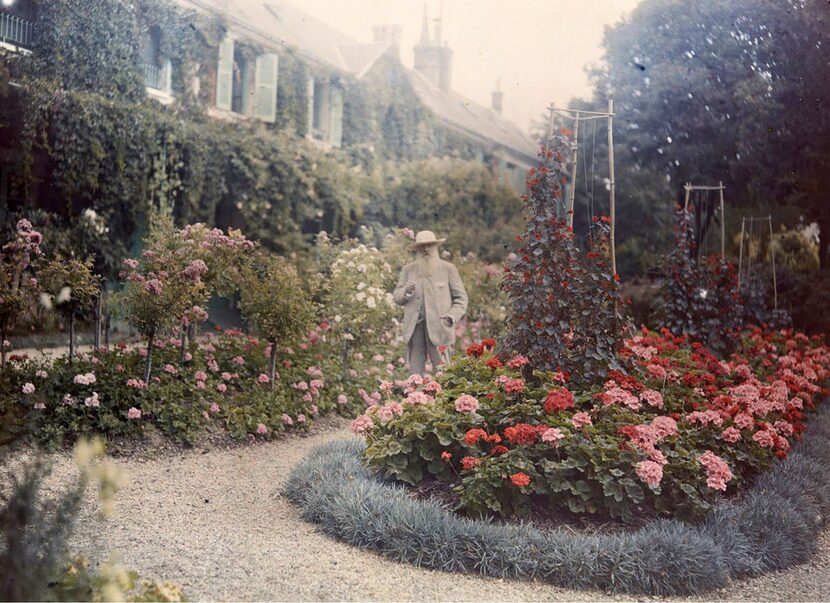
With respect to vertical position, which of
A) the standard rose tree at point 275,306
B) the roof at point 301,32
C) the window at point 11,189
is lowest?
the standard rose tree at point 275,306

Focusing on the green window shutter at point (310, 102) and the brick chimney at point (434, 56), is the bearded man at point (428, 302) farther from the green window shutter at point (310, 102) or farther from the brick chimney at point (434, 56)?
the green window shutter at point (310, 102)

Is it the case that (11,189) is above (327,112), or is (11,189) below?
below

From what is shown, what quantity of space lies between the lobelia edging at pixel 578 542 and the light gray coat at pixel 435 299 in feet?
7.44

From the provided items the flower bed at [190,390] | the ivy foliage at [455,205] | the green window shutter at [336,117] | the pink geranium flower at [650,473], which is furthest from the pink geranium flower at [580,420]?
the green window shutter at [336,117]

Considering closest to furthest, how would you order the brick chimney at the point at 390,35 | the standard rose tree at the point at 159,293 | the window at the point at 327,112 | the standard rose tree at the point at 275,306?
1. the standard rose tree at the point at 159,293
2. the standard rose tree at the point at 275,306
3. the brick chimney at the point at 390,35
4. the window at the point at 327,112

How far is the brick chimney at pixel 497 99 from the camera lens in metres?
11.4

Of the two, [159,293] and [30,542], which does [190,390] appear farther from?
[30,542]

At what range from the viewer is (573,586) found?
3.54 meters

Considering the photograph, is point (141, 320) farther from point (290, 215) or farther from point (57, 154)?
point (290, 215)

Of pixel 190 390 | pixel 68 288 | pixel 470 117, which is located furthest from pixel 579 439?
pixel 470 117

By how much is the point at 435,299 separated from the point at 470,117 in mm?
9670

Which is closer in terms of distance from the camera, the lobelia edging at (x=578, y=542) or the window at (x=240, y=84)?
the lobelia edging at (x=578, y=542)

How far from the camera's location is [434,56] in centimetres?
1005

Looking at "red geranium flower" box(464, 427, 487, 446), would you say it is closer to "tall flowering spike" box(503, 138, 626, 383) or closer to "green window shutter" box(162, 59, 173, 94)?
"tall flowering spike" box(503, 138, 626, 383)
